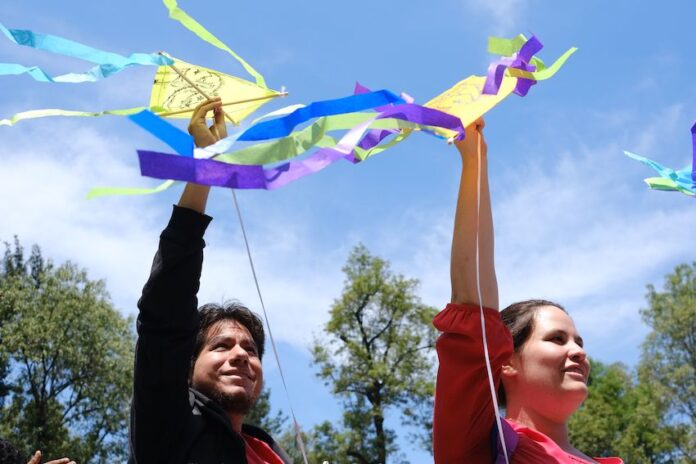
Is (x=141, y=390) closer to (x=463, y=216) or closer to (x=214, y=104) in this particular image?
(x=214, y=104)

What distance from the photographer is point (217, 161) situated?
1.81m

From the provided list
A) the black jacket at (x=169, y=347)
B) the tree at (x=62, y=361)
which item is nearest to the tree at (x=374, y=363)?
the tree at (x=62, y=361)

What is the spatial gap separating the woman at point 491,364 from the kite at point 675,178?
1.81ft

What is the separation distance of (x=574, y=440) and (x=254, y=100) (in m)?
24.5

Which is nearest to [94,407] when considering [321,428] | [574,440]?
[321,428]

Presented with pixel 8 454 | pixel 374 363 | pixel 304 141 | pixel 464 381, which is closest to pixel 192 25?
pixel 304 141

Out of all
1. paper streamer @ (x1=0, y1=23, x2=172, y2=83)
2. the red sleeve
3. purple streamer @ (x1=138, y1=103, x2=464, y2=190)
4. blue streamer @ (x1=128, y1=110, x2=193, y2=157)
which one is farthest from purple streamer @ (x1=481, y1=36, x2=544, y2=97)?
paper streamer @ (x1=0, y1=23, x2=172, y2=83)

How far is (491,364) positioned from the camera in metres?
2.09

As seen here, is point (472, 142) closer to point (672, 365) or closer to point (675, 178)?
point (675, 178)

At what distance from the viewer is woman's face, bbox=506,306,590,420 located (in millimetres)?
2371

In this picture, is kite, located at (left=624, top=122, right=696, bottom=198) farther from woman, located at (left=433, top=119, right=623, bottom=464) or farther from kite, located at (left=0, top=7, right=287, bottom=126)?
kite, located at (left=0, top=7, right=287, bottom=126)

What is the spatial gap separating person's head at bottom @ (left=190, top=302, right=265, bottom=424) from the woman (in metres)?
0.79

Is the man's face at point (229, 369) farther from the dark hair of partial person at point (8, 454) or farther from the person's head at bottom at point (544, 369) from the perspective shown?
the dark hair of partial person at point (8, 454)

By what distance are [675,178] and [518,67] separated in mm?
853
